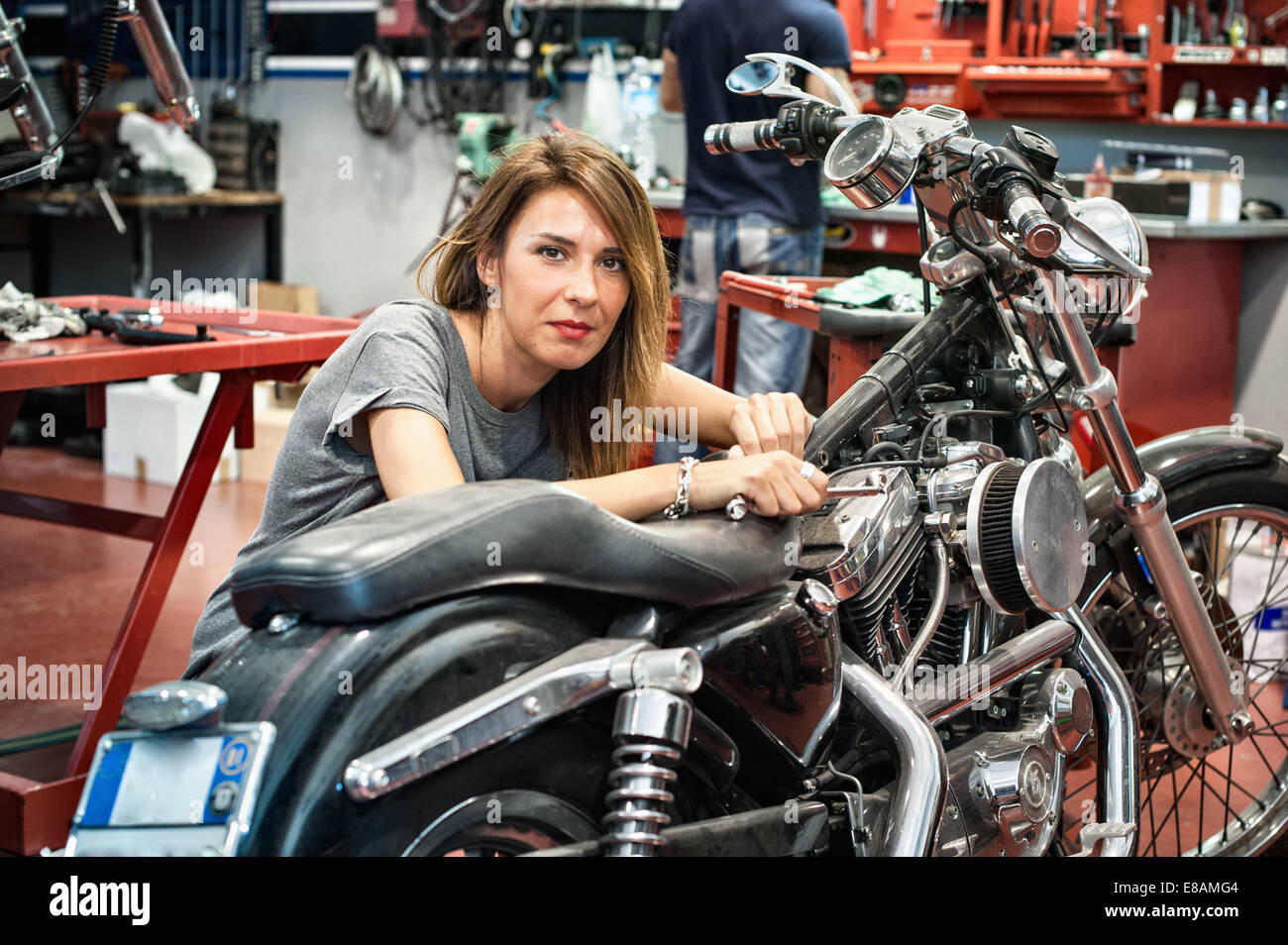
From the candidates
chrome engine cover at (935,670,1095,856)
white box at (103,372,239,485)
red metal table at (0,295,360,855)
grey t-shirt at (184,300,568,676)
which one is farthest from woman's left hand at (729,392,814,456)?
white box at (103,372,239,485)

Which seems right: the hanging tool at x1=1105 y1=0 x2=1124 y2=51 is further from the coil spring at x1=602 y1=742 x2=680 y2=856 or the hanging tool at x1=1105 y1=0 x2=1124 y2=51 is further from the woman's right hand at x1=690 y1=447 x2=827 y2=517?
the coil spring at x1=602 y1=742 x2=680 y2=856

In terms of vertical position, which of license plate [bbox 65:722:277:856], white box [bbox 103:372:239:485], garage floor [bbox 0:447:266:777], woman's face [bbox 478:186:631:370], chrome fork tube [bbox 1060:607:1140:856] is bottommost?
garage floor [bbox 0:447:266:777]

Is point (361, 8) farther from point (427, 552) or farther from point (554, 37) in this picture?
point (427, 552)

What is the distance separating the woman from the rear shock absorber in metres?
0.33

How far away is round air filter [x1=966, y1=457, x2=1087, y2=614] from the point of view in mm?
1645

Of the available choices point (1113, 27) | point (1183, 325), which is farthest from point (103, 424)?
point (1113, 27)

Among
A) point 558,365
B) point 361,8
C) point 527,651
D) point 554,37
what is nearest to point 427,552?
point 527,651

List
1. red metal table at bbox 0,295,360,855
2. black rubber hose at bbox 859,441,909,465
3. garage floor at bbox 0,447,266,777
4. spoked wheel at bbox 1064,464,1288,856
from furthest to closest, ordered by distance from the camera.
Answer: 1. garage floor at bbox 0,447,266,777
2. red metal table at bbox 0,295,360,855
3. spoked wheel at bbox 1064,464,1288,856
4. black rubber hose at bbox 859,441,909,465

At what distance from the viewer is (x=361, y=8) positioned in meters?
7.22

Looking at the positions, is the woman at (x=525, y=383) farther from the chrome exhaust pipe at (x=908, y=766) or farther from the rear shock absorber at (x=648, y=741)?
the rear shock absorber at (x=648, y=741)

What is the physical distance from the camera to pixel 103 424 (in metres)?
3.16

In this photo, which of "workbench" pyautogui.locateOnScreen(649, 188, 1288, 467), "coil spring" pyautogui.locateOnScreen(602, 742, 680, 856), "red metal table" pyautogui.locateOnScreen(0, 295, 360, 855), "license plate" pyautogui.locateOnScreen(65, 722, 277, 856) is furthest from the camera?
"workbench" pyautogui.locateOnScreen(649, 188, 1288, 467)

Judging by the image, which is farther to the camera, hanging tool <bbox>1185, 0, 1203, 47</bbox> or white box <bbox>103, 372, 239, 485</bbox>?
hanging tool <bbox>1185, 0, 1203, 47</bbox>

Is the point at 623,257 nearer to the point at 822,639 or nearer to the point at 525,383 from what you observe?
the point at 525,383
